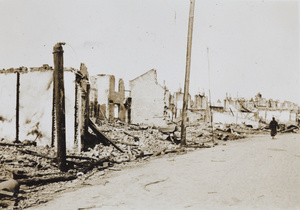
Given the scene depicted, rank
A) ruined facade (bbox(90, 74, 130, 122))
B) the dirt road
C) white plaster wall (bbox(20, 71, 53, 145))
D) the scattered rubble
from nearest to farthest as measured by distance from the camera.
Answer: the dirt road < the scattered rubble < white plaster wall (bbox(20, 71, 53, 145)) < ruined facade (bbox(90, 74, 130, 122))

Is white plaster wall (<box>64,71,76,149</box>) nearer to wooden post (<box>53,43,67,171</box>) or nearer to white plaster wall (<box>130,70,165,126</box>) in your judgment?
wooden post (<box>53,43,67,171</box>)

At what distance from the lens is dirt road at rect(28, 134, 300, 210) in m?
4.33

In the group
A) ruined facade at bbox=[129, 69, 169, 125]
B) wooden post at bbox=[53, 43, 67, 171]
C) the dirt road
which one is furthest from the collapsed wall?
ruined facade at bbox=[129, 69, 169, 125]

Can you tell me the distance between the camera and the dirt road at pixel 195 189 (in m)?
4.33

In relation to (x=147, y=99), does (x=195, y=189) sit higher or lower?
lower

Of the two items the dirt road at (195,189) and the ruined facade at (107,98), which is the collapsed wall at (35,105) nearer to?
the dirt road at (195,189)

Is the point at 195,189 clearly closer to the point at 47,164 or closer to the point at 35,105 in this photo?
the point at 47,164

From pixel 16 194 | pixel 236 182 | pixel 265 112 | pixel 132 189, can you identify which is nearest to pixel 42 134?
pixel 16 194

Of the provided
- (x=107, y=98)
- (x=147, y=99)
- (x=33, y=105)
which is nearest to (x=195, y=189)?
(x=33, y=105)

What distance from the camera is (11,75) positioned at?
1117cm

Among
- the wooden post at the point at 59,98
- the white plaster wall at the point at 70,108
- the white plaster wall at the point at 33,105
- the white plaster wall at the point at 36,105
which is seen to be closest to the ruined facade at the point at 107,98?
the white plaster wall at the point at 33,105

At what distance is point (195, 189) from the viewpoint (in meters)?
5.25

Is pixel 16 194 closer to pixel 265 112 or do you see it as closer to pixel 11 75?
pixel 11 75

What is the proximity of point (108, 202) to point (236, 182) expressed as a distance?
3194 millimetres
